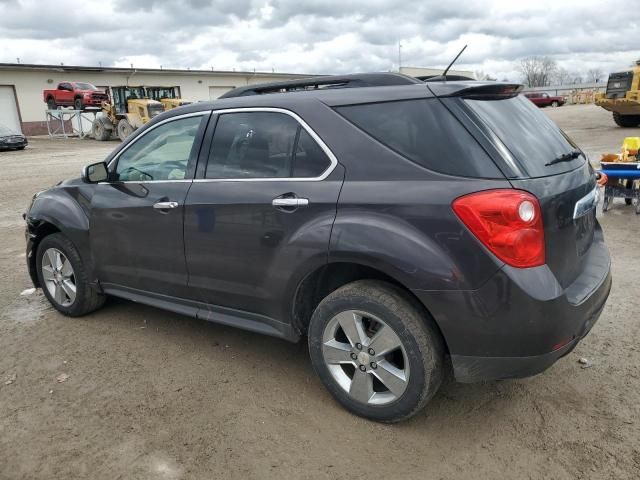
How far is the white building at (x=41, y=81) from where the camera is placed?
117 ft

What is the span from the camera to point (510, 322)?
8.12 feet

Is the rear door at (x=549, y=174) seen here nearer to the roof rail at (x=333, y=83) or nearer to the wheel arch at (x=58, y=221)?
the roof rail at (x=333, y=83)

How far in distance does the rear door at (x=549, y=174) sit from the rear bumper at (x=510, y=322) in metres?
0.15

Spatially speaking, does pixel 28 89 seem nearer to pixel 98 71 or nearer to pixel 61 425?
pixel 98 71

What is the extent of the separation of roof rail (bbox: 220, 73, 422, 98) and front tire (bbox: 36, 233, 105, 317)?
75.6 inches

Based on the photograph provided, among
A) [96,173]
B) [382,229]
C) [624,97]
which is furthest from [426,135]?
[624,97]

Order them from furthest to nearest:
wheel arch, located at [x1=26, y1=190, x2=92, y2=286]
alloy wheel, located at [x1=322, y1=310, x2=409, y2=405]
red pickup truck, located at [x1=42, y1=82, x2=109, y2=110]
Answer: red pickup truck, located at [x1=42, y1=82, x2=109, y2=110] < wheel arch, located at [x1=26, y1=190, x2=92, y2=286] < alloy wheel, located at [x1=322, y1=310, x2=409, y2=405]

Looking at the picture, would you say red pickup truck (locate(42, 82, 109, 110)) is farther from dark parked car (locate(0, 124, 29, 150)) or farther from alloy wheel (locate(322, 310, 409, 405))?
alloy wheel (locate(322, 310, 409, 405))

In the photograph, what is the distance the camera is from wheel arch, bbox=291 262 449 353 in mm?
2851

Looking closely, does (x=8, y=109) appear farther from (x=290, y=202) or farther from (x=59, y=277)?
(x=290, y=202)

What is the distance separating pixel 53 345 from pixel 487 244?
11.0 feet

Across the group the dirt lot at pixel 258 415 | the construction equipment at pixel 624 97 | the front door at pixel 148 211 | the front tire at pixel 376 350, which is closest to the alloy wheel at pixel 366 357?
the front tire at pixel 376 350

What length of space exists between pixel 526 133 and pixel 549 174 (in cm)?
28

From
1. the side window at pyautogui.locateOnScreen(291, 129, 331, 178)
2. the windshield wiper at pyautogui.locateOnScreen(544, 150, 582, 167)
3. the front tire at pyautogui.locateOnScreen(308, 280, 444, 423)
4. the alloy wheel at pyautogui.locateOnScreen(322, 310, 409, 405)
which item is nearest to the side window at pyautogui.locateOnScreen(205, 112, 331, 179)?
the side window at pyautogui.locateOnScreen(291, 129, 331, 178)
